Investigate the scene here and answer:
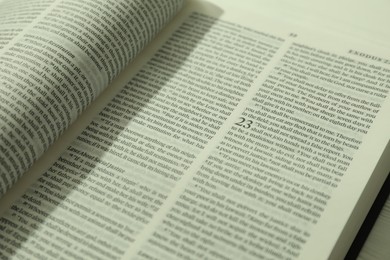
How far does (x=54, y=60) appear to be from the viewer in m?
0.47

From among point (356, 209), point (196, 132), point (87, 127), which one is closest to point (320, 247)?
point (356, 209)

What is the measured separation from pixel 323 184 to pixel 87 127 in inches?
10.2

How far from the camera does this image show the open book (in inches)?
16.3

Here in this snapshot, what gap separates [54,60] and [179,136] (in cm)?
15

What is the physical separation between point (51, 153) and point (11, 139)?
0.20ft

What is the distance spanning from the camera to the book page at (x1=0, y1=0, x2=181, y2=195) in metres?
0.44

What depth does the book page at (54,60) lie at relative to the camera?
1.44 ft

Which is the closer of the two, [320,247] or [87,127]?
[320,247]

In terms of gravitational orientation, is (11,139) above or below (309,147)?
below

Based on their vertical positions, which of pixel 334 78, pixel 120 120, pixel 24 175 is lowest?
pixel 24 175

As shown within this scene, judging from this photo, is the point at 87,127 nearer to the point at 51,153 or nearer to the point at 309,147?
the point at 51,153

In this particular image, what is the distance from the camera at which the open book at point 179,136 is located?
415mm

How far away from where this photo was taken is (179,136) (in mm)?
484

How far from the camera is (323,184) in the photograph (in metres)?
0.43
